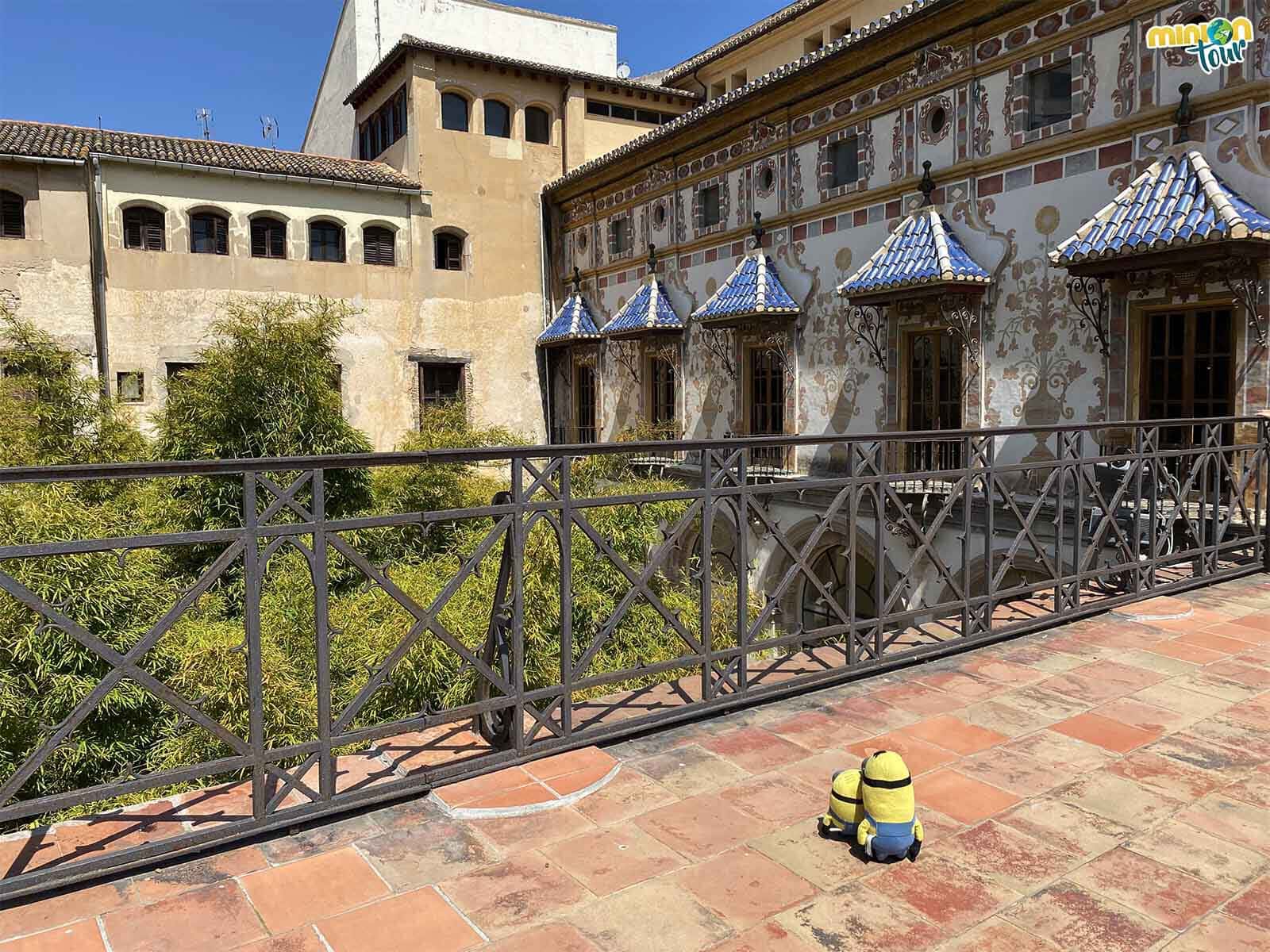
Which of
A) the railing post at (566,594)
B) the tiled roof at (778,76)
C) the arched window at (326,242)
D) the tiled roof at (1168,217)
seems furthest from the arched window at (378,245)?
the railing post at (566,594)

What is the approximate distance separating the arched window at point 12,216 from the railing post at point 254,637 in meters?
16.4

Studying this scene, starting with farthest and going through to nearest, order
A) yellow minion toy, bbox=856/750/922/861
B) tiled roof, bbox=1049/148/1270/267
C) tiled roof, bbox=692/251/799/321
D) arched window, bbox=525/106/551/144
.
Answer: arched window, bbox=525/106/551/144 < tiled roof, bbox=692/251/799/321 < tiled roof, bbox=1049/148/1270/267 < yellow minion toy, bbox=856/750/922/861

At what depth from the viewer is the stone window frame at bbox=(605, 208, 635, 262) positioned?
17.5m

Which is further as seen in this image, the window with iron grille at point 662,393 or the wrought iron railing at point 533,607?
the window with iron grille at point 662,393

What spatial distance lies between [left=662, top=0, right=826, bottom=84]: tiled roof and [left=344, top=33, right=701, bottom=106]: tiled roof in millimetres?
548

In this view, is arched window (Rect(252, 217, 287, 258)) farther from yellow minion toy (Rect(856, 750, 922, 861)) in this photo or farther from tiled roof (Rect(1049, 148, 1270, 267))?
yellow minion toy (Rect(856, 750, 922, 861))

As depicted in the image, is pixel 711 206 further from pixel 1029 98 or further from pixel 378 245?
pixel 378 245

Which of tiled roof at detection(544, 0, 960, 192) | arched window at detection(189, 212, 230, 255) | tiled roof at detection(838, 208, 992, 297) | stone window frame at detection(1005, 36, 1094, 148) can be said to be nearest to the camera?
stone window frame at detection(1005, 36, 1094, 148)

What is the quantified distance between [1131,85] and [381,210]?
13219 millimetres

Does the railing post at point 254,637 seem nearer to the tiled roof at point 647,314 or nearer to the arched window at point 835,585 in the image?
the arched window at point 835,585

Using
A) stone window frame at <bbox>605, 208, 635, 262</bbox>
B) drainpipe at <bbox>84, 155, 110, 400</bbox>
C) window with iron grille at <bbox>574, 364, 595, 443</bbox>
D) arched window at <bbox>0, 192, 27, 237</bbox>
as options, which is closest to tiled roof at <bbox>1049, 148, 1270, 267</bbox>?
stone window frame at <bbox>605, 208, 635, 262</bbox>

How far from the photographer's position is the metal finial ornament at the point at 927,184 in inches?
448

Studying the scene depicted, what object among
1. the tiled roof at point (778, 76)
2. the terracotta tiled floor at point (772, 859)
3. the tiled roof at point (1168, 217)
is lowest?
the terracotta tiled floor at point (772, 859)

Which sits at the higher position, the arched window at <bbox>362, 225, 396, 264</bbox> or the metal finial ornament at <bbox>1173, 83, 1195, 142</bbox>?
the arched window at <bbox>362, 225, 396, 264</bbox>
